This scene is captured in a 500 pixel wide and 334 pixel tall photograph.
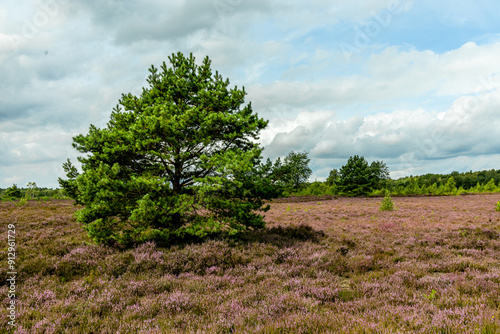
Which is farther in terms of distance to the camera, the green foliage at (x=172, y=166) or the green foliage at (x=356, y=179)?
the green foliage at (x=356, y=179)

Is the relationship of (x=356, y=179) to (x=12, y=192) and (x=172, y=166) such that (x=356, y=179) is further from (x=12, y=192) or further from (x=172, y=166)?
(x=12, y=192)

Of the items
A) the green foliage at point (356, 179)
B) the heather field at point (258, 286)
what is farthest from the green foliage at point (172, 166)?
the green foliage at point (356, 179)

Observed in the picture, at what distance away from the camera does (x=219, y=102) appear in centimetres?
1018

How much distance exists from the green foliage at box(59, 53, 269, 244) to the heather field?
3.08 feet

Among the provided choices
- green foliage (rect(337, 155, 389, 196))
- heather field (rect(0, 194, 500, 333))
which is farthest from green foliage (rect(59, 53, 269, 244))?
green foliage (rect(337, 155, 389, 196))

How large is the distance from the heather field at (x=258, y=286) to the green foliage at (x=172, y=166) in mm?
938

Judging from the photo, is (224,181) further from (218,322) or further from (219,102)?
(218,322)

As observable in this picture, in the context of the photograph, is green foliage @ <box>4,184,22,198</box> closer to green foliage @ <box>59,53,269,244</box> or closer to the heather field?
the heather field

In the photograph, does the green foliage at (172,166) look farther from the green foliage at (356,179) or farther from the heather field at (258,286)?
the green foliage at (356,179)

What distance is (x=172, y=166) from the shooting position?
33.3 feet

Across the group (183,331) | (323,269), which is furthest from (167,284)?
(323,269)

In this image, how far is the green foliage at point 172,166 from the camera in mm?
8219

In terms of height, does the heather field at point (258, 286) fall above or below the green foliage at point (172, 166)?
below

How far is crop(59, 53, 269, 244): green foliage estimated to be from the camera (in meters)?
8.22
